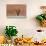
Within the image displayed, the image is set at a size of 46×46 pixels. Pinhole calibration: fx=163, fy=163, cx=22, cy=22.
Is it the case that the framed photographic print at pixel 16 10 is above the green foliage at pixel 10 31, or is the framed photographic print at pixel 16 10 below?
above

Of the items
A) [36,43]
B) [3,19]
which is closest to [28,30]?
[36,43]

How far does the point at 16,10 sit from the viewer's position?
2.95 meters

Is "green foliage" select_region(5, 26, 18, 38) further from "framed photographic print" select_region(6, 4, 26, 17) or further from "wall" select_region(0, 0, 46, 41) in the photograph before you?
"framed photographic print" select_region(6, 4, 26, 17)

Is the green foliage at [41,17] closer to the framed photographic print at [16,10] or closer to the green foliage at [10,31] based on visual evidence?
the framed photographic print at [16,10]

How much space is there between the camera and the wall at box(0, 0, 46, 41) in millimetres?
2939

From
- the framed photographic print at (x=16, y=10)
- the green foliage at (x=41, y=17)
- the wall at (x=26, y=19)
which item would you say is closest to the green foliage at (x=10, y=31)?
the wall at (x=26, y=19)

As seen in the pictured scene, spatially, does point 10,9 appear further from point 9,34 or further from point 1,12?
point 9,34

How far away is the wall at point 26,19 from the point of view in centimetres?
294

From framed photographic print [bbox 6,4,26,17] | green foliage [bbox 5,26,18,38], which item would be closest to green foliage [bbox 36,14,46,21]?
framed photographic print [bbox 6,4,26,17]

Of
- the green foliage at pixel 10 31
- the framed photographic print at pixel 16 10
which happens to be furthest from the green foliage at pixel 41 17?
the green foliage at pixel 10 31

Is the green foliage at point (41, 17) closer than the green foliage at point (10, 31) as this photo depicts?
No

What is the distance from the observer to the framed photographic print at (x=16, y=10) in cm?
294

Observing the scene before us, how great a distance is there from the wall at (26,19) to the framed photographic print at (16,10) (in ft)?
0.18

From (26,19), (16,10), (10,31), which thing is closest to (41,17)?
(26,19)
